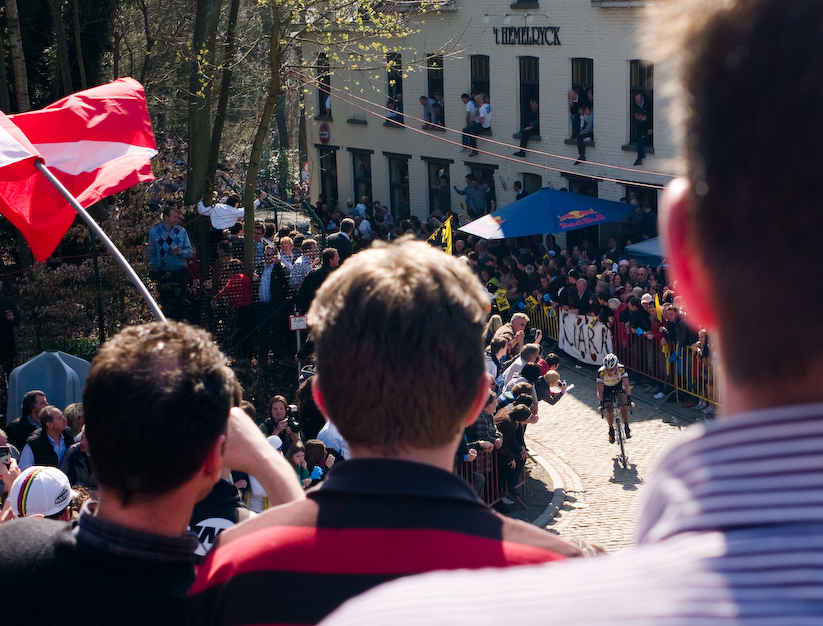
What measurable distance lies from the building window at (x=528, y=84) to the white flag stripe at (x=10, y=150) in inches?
767

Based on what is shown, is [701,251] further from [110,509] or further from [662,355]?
[662,355]

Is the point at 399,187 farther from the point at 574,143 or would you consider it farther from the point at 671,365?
the point at 671,365

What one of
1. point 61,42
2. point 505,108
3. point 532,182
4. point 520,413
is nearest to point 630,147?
point 532,182

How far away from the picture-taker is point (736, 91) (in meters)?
0.81

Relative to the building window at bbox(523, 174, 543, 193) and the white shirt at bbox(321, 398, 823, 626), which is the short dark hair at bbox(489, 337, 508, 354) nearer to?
the white shirt at bbox(321, 398, 823, 626)

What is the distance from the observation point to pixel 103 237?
552cm

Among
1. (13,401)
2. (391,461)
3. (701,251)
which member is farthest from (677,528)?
(13,401)

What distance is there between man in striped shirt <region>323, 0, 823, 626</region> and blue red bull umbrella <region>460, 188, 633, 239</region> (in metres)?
18.4

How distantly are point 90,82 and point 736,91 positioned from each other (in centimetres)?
2000

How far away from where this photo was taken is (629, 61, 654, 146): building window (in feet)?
71.1

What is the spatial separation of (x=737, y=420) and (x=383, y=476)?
881mm

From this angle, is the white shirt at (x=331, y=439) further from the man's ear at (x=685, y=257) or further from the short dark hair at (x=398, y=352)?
the man's ear at (x=685, y=257)

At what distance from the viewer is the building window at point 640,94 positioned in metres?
21.7

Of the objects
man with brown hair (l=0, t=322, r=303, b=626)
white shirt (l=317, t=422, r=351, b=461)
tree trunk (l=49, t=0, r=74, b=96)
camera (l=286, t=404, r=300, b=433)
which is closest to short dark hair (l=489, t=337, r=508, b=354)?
camera (l=286, t=404, r=300, b=433)
